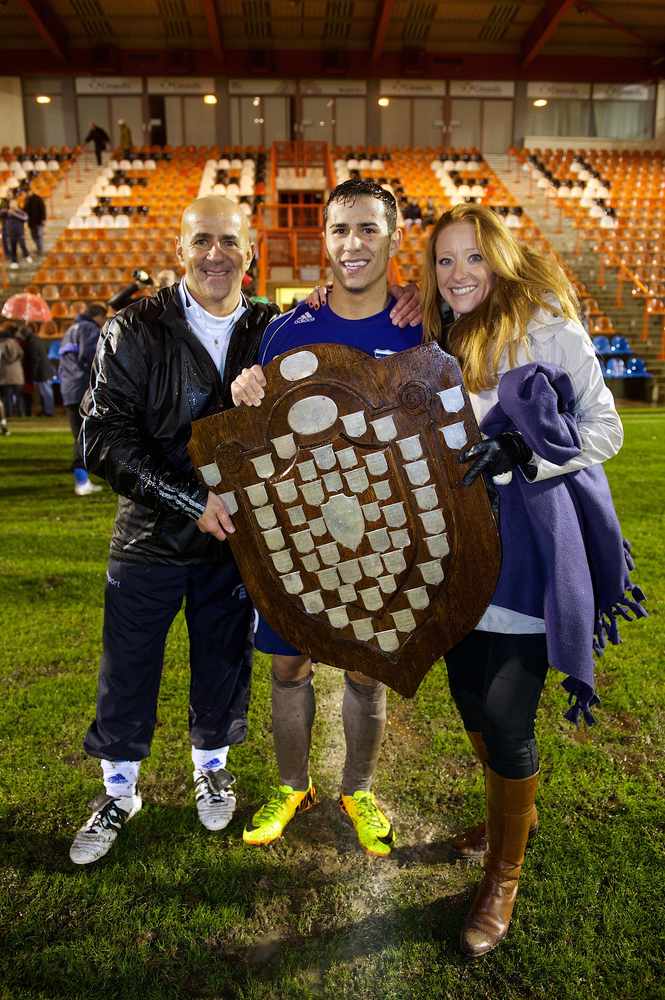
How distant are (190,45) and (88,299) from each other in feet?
47.6

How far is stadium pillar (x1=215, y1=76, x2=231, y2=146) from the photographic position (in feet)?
83.9

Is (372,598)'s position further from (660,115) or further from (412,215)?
(660,115)

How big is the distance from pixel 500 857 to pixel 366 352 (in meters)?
1.45

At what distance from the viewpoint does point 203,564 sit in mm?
2395

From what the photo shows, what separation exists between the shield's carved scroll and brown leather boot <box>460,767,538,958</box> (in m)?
0.43

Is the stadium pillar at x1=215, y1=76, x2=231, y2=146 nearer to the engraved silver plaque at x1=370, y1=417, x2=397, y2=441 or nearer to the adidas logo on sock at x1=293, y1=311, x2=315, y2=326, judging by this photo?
the adidas logo on sock at x1=293, y1=311, x2=315, y2=326

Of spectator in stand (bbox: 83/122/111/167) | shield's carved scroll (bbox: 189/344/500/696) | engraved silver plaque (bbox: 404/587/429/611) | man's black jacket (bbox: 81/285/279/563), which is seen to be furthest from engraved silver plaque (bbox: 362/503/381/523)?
spectator in stand (bbox: 83/122/111/167)

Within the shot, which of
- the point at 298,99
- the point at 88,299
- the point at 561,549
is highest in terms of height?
the point at 298,99

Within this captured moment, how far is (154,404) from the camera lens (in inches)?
88.4

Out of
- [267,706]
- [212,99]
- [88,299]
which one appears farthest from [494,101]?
[267,706]

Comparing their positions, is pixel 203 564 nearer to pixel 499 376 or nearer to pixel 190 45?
pixel 499 376

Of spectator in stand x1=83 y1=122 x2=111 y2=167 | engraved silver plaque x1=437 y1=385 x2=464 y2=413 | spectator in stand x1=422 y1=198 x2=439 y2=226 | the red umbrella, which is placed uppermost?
spectator in stand x1=83 y1=122 x2=111 y2=167

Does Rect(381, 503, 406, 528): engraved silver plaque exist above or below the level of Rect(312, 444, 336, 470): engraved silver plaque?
below

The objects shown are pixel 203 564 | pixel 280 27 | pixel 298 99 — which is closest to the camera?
pixel 203 564
